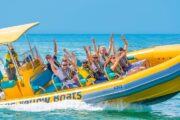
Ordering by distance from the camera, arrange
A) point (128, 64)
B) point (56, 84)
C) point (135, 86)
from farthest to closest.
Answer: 1. point (128, 64)
2. point (56, 84)
3. point (135, 86)

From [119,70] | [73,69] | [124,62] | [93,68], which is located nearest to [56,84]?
[73,69]

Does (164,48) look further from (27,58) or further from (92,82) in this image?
(27,58)

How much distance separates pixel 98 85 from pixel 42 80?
5.12 feet

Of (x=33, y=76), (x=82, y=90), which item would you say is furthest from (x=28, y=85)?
(x=82, y=90)

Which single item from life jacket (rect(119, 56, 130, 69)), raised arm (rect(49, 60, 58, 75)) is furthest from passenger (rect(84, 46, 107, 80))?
raised arm (rect(49, 60, 58, 75))

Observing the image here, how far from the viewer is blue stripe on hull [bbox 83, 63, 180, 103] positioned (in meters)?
11.1

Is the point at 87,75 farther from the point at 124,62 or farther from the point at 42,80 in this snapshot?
the point at 124,62

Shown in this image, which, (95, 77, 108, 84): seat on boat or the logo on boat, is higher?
(95, 77, 108, 84): seat on boat

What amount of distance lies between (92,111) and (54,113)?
0.81 metres

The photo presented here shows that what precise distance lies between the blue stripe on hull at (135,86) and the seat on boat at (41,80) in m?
1.19

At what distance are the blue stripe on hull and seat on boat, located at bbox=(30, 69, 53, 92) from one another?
3.89ft

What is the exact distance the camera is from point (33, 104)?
1229 centimetres

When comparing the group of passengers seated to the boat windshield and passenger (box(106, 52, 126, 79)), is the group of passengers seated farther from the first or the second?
the boat windshield

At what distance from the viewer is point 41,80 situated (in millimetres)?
12719
